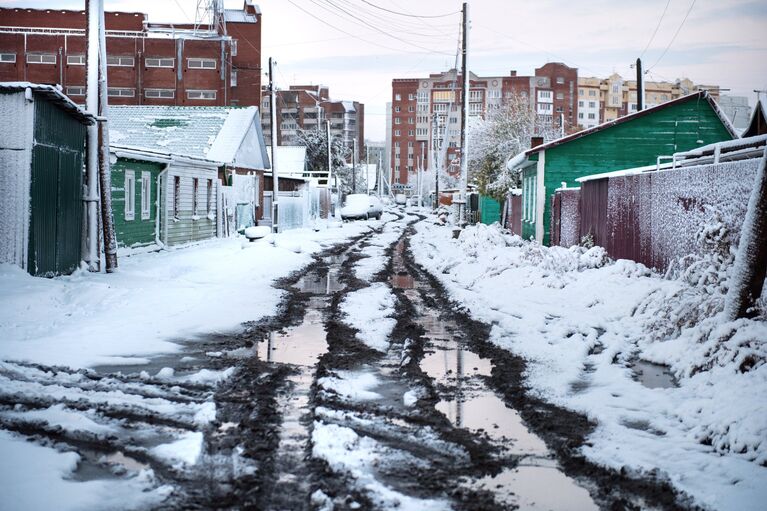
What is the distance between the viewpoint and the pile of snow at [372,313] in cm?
1064

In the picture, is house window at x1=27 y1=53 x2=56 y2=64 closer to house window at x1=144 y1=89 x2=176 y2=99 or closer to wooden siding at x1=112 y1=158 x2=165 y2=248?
house window at x1=144 y1=89 x2=176 y2=99

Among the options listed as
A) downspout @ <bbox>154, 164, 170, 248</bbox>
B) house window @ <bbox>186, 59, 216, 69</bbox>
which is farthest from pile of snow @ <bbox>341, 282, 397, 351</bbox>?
house window @ <bbox>186, 59, 216, 69</bbox>

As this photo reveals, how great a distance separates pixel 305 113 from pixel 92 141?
128 meters

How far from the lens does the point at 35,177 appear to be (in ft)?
47.6

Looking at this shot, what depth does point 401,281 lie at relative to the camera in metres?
18.3

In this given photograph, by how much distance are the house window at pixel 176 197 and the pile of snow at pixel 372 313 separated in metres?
12.7

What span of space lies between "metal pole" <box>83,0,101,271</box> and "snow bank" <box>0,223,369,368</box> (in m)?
0.86

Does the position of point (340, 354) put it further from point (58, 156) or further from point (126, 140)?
point (126, 140)

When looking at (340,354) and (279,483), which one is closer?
(279,483)

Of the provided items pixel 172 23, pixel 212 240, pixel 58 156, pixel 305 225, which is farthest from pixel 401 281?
pixel 172 23

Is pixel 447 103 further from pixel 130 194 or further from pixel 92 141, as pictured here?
pixel 92 141

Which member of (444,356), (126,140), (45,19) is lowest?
(444,356)

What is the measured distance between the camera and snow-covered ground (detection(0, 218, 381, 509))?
4855 millimetres

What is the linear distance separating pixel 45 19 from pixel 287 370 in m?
70.3
